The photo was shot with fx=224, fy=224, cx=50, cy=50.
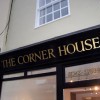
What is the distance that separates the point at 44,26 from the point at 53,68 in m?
1.54

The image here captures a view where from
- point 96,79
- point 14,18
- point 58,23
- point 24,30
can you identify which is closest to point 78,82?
point 96,79

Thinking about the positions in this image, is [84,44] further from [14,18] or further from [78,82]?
[14,18]

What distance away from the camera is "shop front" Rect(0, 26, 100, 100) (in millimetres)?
6051

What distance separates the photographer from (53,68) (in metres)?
6.85

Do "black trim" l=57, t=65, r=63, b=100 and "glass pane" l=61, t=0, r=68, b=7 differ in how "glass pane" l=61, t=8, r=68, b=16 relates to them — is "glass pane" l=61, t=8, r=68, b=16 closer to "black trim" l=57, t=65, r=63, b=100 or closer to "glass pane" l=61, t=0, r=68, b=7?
"glass pane" l=61, t=0, r=68, b=7

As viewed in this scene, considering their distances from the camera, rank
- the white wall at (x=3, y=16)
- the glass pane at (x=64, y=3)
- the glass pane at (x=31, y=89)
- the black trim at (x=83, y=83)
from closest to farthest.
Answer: the black trim at (x=83, y=83) < the glass pane at (x=31, y=89) < the glass pane at (x=64, y=3) < the white wall at (x=3, y=16)

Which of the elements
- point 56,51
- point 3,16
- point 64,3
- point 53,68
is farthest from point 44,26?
point 3,16

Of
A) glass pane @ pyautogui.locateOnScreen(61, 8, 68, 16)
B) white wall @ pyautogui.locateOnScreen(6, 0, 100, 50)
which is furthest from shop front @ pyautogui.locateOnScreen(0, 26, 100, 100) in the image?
glass pane @ pyautogui.locateOnScreen(61, 8, 68, 16)

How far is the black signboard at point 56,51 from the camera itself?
237 inches

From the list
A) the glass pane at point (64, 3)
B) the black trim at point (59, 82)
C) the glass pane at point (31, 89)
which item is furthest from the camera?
the glass pane at point (64, 3)

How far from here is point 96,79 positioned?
5.88m

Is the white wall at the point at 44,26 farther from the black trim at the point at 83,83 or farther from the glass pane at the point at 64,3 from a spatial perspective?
the black trim at the point at 83,83

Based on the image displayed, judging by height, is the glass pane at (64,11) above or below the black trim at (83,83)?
above

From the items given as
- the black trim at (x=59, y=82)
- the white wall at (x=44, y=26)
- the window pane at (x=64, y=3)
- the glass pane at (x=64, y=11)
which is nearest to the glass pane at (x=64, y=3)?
the window pane at (x=64, y=3)
